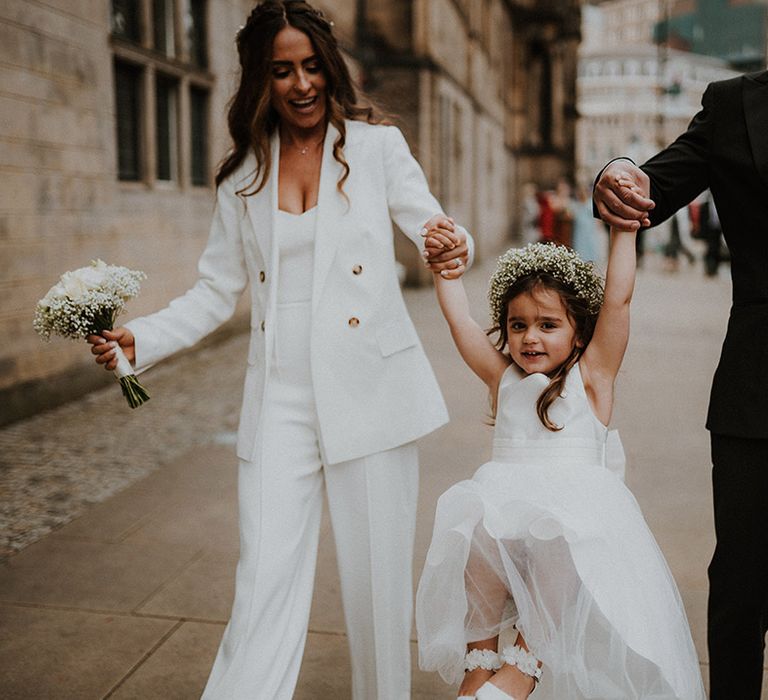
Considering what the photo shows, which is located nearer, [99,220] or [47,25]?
[47,25]

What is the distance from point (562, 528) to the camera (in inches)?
92.0

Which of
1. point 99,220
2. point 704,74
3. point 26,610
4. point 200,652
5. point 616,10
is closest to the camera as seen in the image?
point 200,652

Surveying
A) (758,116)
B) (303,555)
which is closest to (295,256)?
(303,555)

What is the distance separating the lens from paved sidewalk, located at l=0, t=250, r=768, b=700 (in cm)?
357

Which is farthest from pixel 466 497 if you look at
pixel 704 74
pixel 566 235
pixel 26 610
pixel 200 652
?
pixel 704 74

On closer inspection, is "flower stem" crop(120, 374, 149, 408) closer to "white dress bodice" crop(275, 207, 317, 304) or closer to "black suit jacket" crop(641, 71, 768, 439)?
"white dress bodice" crop(275, 207, 317, 304)

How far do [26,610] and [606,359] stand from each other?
2.63m

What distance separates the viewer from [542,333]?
2650 mm

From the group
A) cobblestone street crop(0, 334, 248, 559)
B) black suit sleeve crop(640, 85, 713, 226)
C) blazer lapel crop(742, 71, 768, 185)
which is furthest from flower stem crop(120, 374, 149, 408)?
cobblestone street crop(0, 334, 248, 559)

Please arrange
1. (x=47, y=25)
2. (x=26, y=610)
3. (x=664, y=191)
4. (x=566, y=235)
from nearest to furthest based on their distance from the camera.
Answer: (x=664, y=191) < (x=26, y=610) < (x=47, y=25) < (x=566, y=235)

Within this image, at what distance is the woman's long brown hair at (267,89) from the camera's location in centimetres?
278

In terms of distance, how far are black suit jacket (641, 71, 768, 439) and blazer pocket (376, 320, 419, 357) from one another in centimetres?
79

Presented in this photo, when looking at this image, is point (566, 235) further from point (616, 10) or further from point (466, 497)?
point (616, 10)

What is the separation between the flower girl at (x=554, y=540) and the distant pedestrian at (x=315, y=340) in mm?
292
